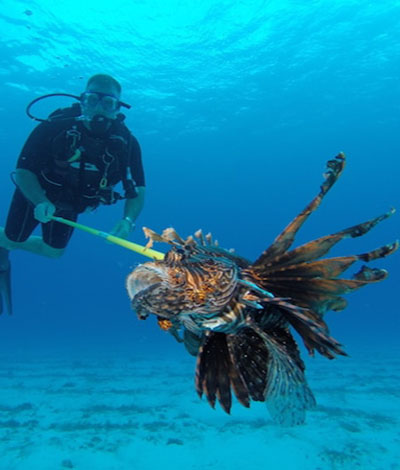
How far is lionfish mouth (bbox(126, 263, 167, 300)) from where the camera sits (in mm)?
1680

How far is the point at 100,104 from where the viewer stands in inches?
284

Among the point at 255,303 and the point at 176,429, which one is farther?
the point at 176,429

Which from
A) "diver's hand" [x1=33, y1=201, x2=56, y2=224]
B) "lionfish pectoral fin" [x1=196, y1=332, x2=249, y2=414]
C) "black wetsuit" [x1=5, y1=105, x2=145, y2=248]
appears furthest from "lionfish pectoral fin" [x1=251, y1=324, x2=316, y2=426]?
"black wetsuit" [x1=5, y1=105, x2=145, y2=248]

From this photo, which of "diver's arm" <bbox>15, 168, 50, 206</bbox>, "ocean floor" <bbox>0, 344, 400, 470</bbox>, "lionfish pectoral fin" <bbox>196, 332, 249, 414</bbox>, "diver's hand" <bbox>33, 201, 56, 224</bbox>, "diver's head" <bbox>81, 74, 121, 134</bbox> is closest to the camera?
Result: "lionfish pectoral fin" <bbox>196, 332, 249, 414</bbox>

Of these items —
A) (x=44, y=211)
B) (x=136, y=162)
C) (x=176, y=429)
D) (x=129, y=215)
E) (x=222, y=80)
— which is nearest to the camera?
(x=44, y=211)

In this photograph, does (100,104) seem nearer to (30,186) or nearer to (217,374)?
(30,186)

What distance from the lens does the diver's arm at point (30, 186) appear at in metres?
6.91

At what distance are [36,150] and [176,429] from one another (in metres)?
7.66

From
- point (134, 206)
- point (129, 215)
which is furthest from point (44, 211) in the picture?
point (134, 206)

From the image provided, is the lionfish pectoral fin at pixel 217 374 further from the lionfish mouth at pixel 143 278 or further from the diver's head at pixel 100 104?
the diver's head at pixel 100 104

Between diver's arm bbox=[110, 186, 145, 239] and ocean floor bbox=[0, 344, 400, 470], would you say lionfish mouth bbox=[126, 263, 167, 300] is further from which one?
ocean floor bbox=[0, 344, 400, 470]

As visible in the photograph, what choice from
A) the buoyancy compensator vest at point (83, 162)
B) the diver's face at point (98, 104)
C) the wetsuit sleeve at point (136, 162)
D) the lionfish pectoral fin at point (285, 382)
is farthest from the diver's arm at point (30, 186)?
the lionfish pectoral fin at point (285, 382)

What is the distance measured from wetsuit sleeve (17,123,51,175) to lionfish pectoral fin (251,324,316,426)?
6.67m

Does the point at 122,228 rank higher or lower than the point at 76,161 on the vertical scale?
lower
